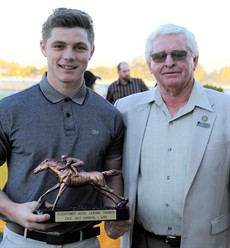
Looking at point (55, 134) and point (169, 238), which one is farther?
point (169, 238)

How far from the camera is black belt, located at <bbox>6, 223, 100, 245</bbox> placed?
1.85 metres

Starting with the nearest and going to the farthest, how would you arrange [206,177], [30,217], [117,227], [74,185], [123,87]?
[30,217], [74,185], [117,227], [206,177], [123,87]

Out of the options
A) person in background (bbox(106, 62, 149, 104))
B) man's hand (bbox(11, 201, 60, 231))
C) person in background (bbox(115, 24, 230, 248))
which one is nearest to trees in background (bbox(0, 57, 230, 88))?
person in background (bbox(106, 62, 149, 104))

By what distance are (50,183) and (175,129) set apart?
0.74 metres

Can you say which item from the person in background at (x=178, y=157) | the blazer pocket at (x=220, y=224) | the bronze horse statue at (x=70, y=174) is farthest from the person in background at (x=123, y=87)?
the bronze horse statue at (x=70, y=174)

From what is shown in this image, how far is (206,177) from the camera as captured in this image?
6.84 feet

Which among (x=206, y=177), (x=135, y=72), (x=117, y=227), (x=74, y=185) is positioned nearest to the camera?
(x=74, y=185)

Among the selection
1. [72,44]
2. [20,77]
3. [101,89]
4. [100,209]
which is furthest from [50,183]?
[20,77]

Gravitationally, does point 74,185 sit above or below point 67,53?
below

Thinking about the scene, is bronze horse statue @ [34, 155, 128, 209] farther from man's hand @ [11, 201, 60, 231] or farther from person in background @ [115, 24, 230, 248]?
person in background @ [115, 24, 230, 248]

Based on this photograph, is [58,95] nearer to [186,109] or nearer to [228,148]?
[186,109]

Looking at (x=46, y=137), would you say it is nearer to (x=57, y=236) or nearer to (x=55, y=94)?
(x=55, y=94)

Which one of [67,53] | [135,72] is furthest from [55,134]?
[135,72]

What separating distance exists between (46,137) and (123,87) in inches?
231
